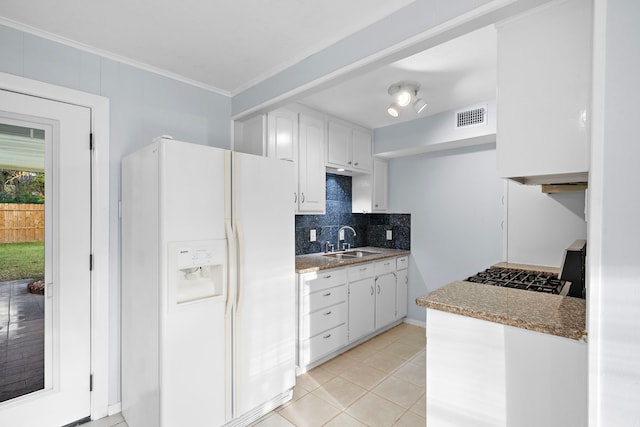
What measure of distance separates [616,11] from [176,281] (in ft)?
6.96

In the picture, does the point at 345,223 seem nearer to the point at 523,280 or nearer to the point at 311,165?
the point at 311,165

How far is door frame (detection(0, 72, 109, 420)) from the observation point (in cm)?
208

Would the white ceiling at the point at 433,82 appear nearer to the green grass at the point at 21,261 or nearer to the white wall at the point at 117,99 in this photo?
the white wall at the point at 117,99

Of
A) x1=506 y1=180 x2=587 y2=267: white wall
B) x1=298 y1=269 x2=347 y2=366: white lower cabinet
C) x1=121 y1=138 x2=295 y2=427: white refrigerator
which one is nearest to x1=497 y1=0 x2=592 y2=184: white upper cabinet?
x1=506 y1=180 x2=587 y2=267: white wall

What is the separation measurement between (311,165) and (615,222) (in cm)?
250

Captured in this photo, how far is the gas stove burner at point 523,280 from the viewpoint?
1843 mm

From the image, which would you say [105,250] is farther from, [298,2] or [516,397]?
→ [516,397]

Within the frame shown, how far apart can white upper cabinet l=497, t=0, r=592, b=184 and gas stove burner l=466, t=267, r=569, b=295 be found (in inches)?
28.8

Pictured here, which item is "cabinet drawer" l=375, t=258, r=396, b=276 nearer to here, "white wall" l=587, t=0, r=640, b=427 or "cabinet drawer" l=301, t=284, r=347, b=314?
"cabinet drawer" l=301, t=284, r=347, b=314

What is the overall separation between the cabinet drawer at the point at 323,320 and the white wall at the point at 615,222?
2.03m

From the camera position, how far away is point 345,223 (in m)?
4.11

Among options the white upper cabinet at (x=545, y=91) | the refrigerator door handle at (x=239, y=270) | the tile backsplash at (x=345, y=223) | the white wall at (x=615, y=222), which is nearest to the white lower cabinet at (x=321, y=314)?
the tile backsplash at (x=345, y=223)

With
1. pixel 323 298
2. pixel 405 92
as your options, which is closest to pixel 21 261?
pixel 323 298

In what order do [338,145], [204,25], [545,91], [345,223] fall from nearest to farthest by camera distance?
[545,91] → [204,25] → [338,145] → [345,223]
